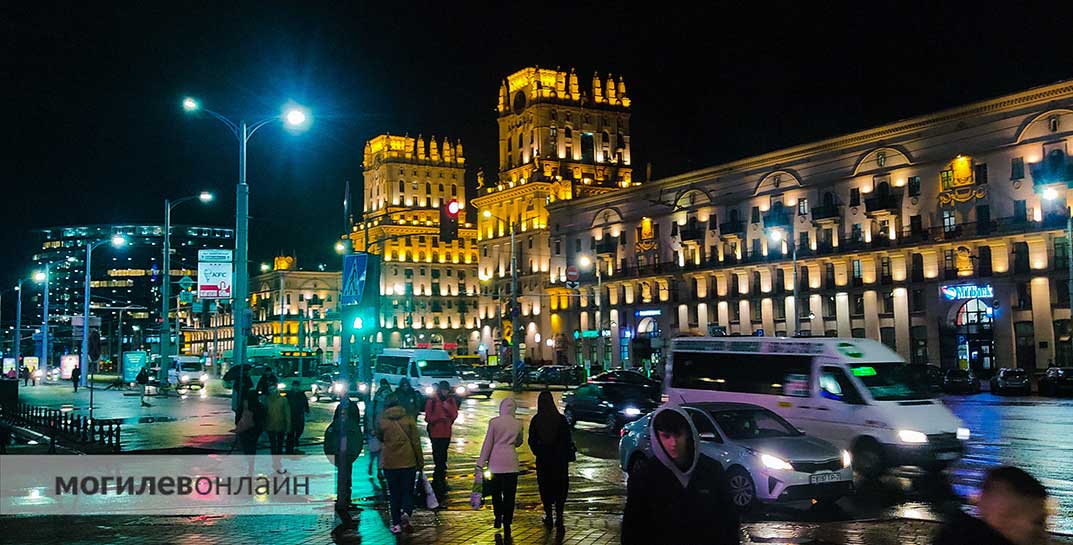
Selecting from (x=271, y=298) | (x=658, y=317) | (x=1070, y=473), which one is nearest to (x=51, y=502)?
(x=1070, y=473)

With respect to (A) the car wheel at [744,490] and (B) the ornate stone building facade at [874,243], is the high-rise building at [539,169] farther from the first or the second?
(A) the car wheel at [744,490]

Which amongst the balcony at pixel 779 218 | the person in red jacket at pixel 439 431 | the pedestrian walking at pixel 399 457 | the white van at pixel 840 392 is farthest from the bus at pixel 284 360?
the pedestrian walking at pixel 399 457

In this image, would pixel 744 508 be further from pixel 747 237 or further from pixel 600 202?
pixel 600 202

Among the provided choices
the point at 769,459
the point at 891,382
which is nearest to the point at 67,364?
the point at 891,382

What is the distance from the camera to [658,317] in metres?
92.9

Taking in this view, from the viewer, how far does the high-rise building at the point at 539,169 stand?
11288 centimetres

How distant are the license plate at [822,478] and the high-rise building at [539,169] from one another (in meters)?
94.0

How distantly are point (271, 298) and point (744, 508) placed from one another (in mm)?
149792

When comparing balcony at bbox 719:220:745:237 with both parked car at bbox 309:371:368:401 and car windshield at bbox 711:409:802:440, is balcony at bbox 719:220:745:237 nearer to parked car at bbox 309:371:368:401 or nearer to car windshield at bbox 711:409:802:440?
parked car at bbox 309:371:368:401

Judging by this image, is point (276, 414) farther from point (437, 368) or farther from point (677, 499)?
point (437, 368)

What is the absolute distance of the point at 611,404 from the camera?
94.1 feet

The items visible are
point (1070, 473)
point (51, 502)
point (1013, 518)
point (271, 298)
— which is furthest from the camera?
point (271, 298)

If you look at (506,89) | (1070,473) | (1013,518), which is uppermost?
(506,89)

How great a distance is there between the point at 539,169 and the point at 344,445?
103 m
